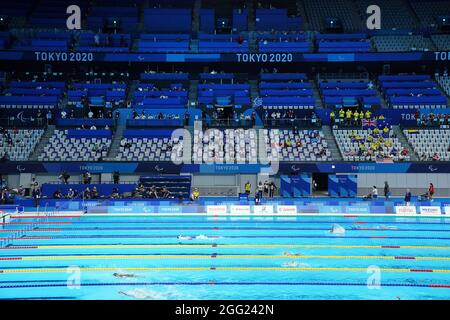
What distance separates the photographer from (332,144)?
30.4 meters

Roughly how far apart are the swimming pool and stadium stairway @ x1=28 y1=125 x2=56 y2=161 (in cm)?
889

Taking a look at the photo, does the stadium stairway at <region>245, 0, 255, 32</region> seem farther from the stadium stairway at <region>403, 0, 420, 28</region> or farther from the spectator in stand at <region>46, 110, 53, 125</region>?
the spectator in stand at <region>46, 110, 53, 125</region>

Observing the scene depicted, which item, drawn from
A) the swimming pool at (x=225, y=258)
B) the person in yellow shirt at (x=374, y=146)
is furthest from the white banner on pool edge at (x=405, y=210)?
the person in yellow shirt at (x=374, y=146)

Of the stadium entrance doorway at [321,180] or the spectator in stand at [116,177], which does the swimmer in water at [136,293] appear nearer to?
the spectator in stand at [116,177]

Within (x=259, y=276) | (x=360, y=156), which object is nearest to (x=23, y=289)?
(x=259, y=276)

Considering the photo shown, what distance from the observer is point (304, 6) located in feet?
126

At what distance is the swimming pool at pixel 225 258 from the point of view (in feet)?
31.8

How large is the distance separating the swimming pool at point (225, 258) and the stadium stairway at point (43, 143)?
889 centimetres

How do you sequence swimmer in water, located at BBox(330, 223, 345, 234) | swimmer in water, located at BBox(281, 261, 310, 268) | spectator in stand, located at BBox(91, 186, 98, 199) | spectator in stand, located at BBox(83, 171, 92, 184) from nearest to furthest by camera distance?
swimmer in water, located at BBox(281, 261, 310, 268)
swimmer in water, located at BBox(330, 223, 345, 234)
spectator in stand, located at BBox(91, 186, 98, 199)
spectator in stand, located at BBox(83, 171, 92, 184)

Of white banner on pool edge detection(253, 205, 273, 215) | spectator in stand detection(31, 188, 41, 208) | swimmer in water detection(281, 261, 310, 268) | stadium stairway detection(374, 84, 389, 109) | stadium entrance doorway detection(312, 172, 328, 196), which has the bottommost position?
swimmer in water detection(281, 261, 310, 268)

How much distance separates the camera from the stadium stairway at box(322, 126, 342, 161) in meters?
29.2

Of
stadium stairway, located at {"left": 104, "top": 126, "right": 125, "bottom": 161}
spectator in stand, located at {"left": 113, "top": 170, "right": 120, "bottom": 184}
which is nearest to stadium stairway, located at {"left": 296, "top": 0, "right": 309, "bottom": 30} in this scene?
stadium stairway, located at {"left": 104, "top": 126, "right": 125, "bottom": 161}

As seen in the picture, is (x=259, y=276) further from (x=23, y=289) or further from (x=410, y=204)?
(x=410, y=204)

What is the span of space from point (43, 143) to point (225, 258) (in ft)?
64.5
